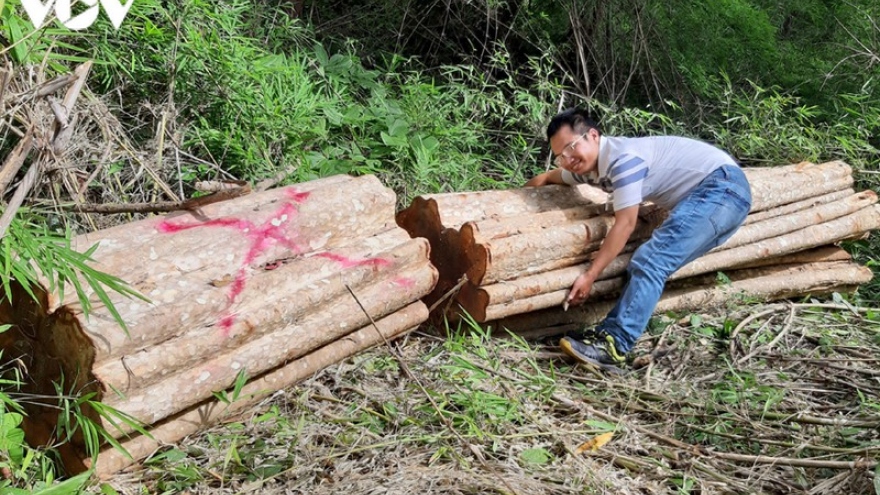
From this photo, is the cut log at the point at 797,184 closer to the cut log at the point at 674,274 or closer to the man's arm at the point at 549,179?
the cut log at the point at 674,274

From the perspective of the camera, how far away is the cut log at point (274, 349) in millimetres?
3098

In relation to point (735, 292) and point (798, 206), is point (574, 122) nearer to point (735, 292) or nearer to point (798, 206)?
point (735, 292)

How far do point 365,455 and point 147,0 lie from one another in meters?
2.82

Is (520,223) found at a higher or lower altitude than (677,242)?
higher

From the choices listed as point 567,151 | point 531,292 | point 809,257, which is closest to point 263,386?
point 531,292

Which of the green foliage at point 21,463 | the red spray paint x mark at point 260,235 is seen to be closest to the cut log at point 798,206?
the red spray paint x mark at point 260,235

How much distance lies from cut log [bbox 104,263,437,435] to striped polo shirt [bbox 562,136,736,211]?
1.05 metres

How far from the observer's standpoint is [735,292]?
499 centimetres

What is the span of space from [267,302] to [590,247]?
1762mm

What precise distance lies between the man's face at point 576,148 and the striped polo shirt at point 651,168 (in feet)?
0.15

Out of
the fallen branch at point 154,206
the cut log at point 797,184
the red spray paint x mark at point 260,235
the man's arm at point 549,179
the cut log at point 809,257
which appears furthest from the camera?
the cut log at point 809,257

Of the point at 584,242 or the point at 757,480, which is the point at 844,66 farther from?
the point at 757,480

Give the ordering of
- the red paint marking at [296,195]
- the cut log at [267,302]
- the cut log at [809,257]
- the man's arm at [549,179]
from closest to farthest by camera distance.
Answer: the cut log at [267,302]
the red paint marking at [296,195]
the man's arm at [549,179]
the cut log at [809,257]

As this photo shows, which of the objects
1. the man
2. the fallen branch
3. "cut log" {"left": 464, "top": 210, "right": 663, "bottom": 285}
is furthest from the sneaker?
the fallen branch
